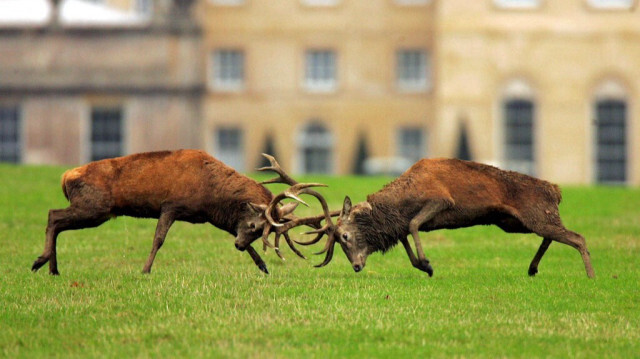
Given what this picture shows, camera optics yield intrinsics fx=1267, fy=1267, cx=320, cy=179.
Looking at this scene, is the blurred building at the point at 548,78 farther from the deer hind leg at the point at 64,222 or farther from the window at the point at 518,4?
the deer hind leg at the point at 64,222

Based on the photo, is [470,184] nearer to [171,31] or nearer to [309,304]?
[309,304]

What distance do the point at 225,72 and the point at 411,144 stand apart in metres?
7.30

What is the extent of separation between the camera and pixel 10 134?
1804 inches

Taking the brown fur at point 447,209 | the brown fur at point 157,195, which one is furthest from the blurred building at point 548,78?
the brown fur at point 157,195

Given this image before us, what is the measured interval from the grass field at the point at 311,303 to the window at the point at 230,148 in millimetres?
25714

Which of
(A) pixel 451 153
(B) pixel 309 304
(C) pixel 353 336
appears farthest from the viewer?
(A) pixel 451 153

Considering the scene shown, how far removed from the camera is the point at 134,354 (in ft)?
33.0

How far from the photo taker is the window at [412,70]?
151 feet

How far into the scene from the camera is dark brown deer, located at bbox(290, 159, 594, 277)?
14398 mm

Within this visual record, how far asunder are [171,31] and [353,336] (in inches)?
1418

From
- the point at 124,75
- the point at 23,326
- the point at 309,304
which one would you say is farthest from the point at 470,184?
the point at 124,75

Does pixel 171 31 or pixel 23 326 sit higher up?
pixel 171 31

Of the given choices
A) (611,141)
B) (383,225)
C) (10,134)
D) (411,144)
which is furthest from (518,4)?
(383,225)

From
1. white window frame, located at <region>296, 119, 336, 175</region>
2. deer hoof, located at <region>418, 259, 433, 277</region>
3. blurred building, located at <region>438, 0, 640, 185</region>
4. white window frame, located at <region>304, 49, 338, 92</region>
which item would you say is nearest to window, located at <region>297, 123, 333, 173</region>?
white window frame, located at <region>296, 119, 336, 175</region>
